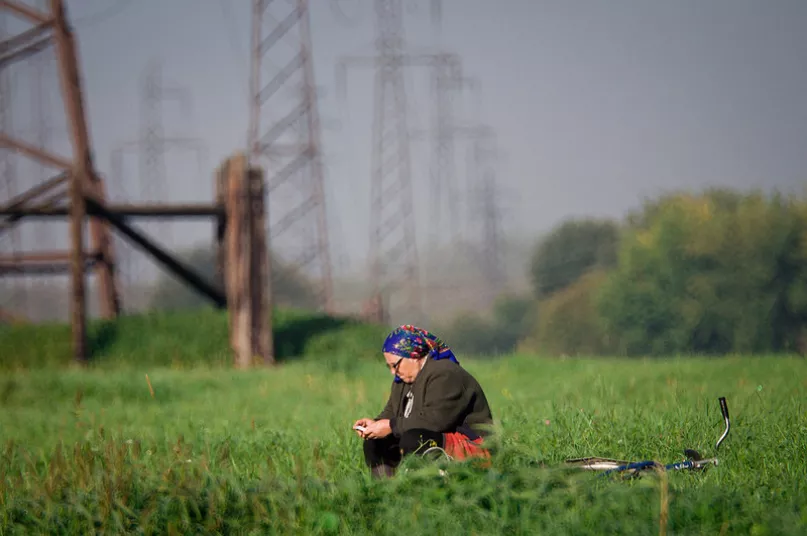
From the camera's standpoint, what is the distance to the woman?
254 inches

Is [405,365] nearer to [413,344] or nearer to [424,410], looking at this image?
[413,344]

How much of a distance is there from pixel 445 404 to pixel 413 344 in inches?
17.0

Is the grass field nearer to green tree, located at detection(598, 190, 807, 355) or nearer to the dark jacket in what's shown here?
the dark jacket

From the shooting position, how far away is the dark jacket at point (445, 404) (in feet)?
21.3

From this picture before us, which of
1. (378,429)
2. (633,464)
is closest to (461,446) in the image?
(378,429)

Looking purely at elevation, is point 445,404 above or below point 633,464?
above

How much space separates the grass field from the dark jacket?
38 cm

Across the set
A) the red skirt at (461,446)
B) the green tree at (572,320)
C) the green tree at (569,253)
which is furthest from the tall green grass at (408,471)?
the green tree at (569,253)

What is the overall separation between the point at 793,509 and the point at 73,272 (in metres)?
15.8

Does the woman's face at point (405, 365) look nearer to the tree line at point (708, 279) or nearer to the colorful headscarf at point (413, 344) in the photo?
the colorful headscarf at point (413, 344)

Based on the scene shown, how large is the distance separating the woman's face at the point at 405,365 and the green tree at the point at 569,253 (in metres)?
39.1

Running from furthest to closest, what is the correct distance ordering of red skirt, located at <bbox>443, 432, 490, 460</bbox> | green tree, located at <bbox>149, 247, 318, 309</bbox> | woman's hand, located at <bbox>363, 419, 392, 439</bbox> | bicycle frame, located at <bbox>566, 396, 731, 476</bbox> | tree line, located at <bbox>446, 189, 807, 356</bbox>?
green tree, located at <bbox>149, 247, 318, 309</bbox>, tree line, located at <bbox>446, 189, 807, 356</bbox>, woman's hand, located at <bbox>363, 419, 392, 439</bbox>, red skirt, located at <bbox>443, 432, 490, 460</bbox>, bicycle frame, located at <bbox>566, 396, 731, 476</bbox>

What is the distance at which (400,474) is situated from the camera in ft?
19.2

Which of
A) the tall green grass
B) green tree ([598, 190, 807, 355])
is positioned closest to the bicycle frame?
the tall green grass
